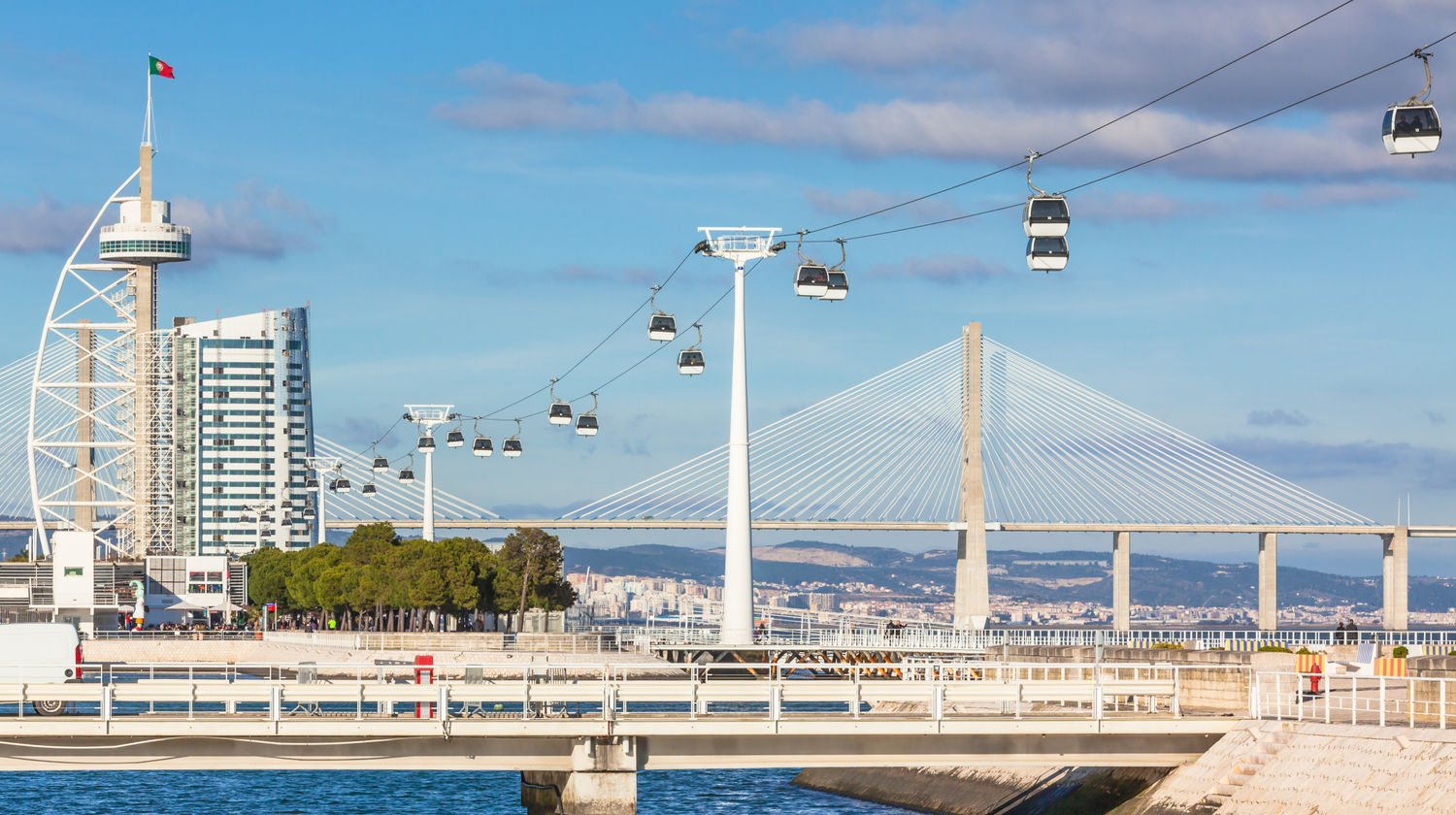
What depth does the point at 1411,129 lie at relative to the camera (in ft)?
81.9

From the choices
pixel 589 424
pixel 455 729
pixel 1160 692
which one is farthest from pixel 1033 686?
pixel 589 424

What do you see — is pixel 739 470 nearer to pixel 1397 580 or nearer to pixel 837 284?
pixel 837 284

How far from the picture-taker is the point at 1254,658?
36.8 metres

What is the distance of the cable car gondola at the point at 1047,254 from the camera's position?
30.8m

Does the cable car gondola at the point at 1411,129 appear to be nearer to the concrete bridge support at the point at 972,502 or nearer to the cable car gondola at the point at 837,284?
the cable car gondola at the point at 837,284

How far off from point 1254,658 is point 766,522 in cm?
10379

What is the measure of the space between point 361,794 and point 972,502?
70.8 metres

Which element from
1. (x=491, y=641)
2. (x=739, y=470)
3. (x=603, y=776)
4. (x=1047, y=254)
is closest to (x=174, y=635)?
(x=491, y=641)

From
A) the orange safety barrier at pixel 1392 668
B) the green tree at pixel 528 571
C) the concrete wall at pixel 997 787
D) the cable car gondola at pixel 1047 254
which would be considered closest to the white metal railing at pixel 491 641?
the green tree at pixel 528 571

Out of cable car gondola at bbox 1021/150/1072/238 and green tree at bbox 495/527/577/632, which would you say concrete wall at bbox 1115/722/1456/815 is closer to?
cable car gondola at bbox 1021/150/1072/238

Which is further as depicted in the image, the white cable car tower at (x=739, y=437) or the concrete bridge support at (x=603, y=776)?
the white cable car tower at (x=739, y=437)

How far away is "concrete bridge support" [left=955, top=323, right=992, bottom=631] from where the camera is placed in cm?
11850

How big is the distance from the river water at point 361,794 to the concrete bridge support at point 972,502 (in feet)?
197

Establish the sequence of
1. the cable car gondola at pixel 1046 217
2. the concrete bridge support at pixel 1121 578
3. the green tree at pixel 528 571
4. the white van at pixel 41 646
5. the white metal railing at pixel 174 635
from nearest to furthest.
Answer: the cable car gondola at pixel 1046 217, the white van at pixel 41 646, the green tree at pixel 528 571, the white metal railing at pixel 174 635, the concrete bridge support at pixel 1121 578
